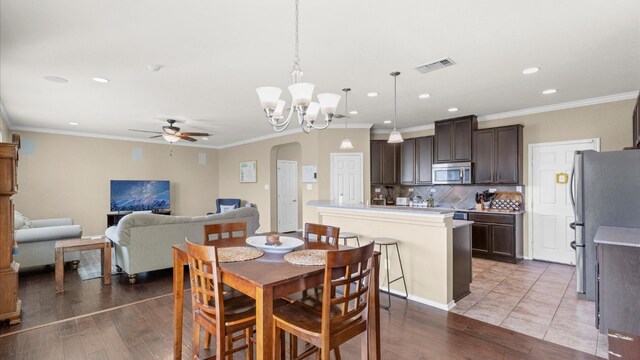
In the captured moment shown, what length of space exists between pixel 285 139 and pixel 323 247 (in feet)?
17.3

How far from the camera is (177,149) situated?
8.73 m

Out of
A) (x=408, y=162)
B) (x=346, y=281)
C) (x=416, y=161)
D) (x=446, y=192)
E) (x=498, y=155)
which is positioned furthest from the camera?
(x=408, y=162)

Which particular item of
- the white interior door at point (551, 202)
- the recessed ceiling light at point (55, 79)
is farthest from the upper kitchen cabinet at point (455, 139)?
the recessed ceiling light at point (55, 79)

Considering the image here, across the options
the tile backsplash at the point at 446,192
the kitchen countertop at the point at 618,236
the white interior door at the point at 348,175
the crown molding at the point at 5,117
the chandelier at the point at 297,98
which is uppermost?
the crown molding at the point at 5,117

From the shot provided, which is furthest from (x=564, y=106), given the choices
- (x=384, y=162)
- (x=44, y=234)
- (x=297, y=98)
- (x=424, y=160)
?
(x=44, y=234)

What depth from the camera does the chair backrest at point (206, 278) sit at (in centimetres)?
166

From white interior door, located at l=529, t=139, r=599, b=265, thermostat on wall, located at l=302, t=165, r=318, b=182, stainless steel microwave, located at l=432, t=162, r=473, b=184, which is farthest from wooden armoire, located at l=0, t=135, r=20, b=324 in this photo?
white interior door, located at l=529, t=139, r=599, b=265

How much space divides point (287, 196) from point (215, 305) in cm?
689

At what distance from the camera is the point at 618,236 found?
8.77 ft

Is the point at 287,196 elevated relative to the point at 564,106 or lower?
lower

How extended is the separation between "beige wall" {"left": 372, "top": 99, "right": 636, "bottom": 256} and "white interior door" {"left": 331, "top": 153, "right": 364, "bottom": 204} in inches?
104

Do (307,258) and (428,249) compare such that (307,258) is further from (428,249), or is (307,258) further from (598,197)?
(598,197)

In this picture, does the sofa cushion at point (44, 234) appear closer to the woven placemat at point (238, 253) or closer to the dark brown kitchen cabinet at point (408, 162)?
the woven placemat at point (238, 253)

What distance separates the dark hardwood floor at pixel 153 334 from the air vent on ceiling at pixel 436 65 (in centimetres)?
255
